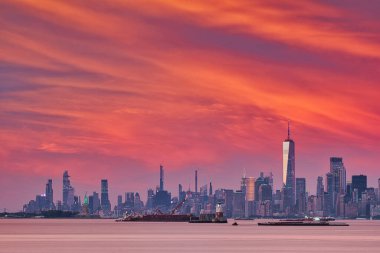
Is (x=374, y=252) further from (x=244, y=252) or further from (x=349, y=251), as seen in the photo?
(x=244, y=252)

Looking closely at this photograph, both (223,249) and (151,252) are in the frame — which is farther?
(223,249)

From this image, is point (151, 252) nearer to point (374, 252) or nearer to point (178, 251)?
point (178, 251)

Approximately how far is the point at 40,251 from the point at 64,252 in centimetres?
495

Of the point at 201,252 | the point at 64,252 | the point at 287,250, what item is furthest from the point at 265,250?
the point at 64,252

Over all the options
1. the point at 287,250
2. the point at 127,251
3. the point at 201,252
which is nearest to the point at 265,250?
the point at 287,250

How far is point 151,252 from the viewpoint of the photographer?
458 feet

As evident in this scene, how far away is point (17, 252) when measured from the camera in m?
138

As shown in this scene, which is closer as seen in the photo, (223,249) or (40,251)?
(40,251)

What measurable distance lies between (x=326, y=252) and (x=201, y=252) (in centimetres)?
2111

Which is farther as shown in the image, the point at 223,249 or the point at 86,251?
the point at 223,249

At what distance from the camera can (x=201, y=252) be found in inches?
5433

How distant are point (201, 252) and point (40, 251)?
88.0 ft

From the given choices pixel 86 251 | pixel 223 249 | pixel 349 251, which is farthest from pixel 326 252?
pixel 86 251

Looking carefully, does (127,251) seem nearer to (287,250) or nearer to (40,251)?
(40,251)
